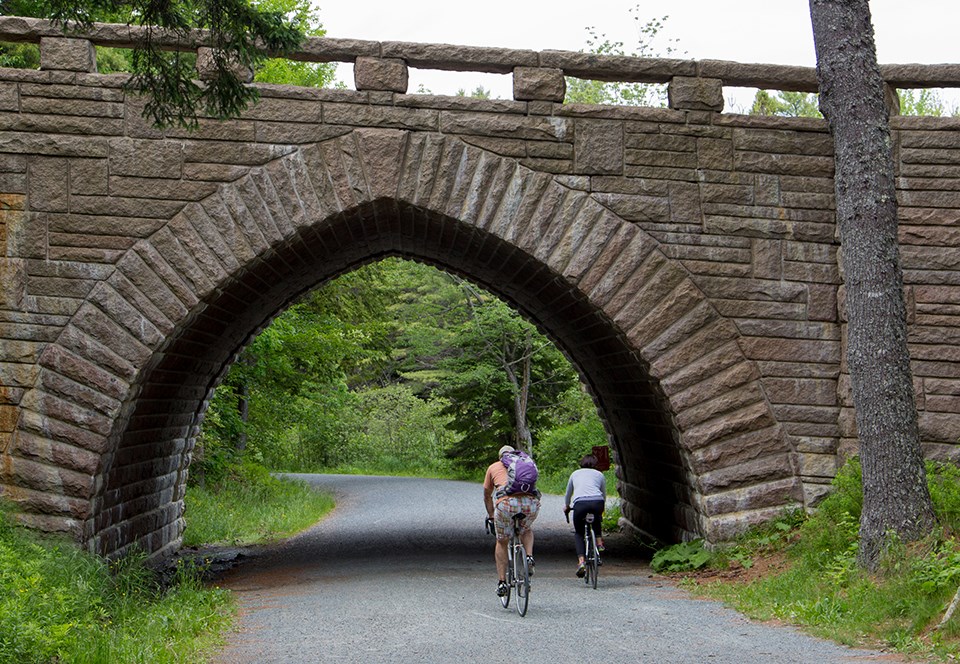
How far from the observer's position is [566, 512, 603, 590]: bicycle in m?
9.51

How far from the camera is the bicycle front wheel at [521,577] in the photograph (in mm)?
7746

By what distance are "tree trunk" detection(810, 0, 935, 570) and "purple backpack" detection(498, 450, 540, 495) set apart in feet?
8.67

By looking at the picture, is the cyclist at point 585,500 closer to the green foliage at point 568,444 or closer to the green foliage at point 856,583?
the green foliage at point 856,583

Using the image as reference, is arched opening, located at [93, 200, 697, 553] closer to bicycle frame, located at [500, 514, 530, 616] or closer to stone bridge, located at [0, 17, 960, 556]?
stone bridge, located at [0, 17, 960, 556]

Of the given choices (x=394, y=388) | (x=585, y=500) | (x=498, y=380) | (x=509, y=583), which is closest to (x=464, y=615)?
(x=509, y=583)

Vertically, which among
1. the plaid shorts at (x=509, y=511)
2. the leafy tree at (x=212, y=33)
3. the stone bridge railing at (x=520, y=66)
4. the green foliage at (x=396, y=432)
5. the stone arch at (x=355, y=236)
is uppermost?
the stone bridge railing at (x=520, y=66)

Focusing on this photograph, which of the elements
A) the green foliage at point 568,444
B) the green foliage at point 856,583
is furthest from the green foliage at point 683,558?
the green foliage at point 568,444

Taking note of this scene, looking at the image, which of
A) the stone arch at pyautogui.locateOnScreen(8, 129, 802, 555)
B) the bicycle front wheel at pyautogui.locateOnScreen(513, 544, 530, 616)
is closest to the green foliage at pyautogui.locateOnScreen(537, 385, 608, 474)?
the stone arch at pyautogui.locateOnScreen(8, 129, 802, 555)

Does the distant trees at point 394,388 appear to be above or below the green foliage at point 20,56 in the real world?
below

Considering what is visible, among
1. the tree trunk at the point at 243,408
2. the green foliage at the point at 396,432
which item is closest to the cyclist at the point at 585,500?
the tree trunk at the point at 243,408

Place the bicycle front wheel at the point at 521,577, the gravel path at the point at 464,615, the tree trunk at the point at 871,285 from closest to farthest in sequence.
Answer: the gravel path at the point at 464,615 → the bicycle front wheel at the point at 521,577 → the tree trunk at the point at 871,285

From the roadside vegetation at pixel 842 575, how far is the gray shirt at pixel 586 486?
1.14 meters

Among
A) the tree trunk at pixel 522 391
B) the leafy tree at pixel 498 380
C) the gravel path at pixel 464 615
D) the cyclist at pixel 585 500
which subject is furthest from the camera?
the leafy tree at pixel 498 380

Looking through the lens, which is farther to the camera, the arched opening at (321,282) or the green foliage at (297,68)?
the green foliage at (297,68)
